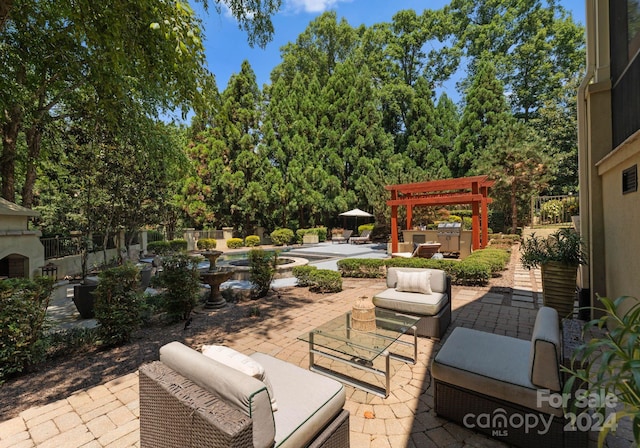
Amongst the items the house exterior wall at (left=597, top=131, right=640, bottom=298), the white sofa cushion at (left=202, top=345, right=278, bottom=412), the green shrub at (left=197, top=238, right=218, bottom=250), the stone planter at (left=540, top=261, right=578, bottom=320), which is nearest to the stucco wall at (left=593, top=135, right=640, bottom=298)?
the house exterior wall at (left=597, top=131, right=640, bottom=298)

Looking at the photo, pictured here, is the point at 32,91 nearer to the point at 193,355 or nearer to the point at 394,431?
the point at 193,355

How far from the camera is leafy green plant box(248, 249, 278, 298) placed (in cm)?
670

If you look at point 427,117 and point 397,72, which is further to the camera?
point 397,72

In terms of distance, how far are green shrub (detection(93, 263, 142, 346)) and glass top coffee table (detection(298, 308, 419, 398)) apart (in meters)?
2.70

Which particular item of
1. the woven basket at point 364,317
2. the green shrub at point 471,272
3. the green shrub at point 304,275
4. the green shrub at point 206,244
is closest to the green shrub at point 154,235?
the green shrub at point 206,244

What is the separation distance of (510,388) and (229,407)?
1979 millimetres

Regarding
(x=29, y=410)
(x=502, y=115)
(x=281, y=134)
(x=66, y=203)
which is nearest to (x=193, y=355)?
(x=29, y=410)

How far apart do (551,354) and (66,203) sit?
1382 centimetres

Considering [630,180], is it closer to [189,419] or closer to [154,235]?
[189,419]

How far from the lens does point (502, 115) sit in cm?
2441

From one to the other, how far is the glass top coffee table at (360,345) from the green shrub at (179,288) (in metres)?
2.73

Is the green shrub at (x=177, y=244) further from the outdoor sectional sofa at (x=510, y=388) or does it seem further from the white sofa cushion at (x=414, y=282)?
the outdoor sectional sofa at (x=510, y=388)

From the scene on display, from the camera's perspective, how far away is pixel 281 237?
21.1m

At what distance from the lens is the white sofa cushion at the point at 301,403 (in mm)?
1714
